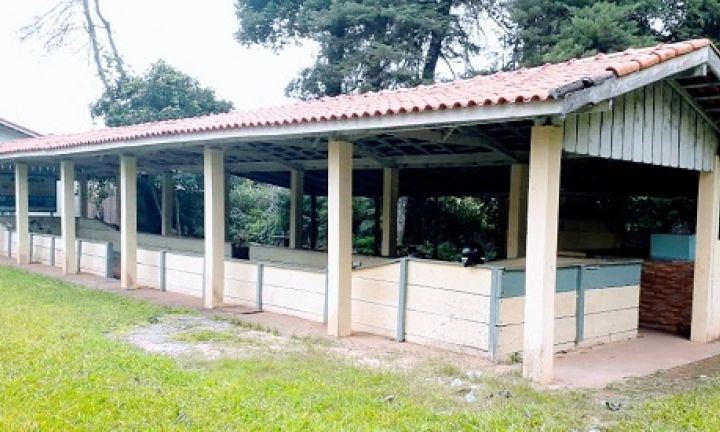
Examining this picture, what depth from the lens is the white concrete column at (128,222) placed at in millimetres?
11164

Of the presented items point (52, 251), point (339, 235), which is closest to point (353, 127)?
point (339, 235)

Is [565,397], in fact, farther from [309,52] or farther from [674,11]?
[309,52]

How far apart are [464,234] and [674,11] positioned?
7251 millimetres

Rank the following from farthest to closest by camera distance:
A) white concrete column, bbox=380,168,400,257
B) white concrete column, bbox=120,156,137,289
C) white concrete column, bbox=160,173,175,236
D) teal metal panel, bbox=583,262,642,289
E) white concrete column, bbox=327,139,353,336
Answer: white concrete column, bbox=160,173,175,236, white concrete column, bbox=380,168,400,257, white concrete column, bbox=120,156,137,289, white concrete column, bbox=327,139,353,336, teal metal panel, bbox=583,262,642,289

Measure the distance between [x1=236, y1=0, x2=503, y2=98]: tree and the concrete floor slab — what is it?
35.0 ft

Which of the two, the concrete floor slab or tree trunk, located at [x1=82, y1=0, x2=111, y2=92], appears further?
tree trunk, located at [x1=82, y1=0, x2=111, y2=92]

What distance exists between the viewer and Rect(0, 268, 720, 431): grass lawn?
433 cm

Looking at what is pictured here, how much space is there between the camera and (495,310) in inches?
247

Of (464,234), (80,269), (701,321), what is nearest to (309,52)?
(464,234)

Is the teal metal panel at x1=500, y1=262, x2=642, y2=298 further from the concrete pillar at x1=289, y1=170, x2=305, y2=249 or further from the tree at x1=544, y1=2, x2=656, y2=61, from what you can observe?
the concrete pillar at x1=289, y1=170, x2=305, y2=249

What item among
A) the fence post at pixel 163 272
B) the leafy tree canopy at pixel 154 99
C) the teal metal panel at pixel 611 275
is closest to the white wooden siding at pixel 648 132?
the teal metal panel at pixel 611 275

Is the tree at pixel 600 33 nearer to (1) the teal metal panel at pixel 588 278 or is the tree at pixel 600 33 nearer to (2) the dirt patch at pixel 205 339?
(1) the teal metal panel at pixel 588 278

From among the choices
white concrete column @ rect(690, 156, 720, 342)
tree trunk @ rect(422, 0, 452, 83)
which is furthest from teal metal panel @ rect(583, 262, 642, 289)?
tree trunk @ rect(422, 0, 452, 83)

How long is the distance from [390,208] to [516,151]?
340 cm
